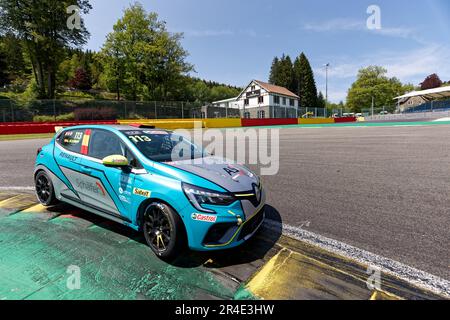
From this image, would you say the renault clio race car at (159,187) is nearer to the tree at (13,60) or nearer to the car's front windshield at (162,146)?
the car's front windshield at (162,146)

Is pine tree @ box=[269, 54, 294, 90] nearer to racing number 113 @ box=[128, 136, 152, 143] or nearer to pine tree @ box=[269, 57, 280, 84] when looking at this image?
pine tree @ box=[269, 57, 280, 84]

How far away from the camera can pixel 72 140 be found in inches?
153

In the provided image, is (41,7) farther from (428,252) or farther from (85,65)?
(85,65)

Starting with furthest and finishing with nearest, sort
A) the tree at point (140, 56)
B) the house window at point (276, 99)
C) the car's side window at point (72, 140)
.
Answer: the house window at point (276, 99) < the tree at point (140, 56) < the car's side window at point (72, 140)

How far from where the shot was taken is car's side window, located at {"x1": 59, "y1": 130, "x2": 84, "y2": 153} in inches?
147

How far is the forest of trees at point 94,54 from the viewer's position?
31953mm

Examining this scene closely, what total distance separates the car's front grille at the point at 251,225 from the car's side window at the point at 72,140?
9.03ft

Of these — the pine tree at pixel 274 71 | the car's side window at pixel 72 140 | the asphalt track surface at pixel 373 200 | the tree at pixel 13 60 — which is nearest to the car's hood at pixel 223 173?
the asphalt track surface at pixel 373 200

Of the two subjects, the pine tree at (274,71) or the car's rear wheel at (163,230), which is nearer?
the car's rear wheel at (163,230)

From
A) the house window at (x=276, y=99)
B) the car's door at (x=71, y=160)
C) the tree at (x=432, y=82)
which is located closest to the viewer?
the car's door at (x=71, y=160)

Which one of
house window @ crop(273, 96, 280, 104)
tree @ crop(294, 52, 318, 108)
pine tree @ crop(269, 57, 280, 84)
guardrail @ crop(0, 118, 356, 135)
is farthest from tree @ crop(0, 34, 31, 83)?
tree @ crop(294, 52, 318, 108)

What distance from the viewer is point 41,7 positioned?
31.6 metres

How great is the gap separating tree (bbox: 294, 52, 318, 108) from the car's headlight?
83754 millimetres
